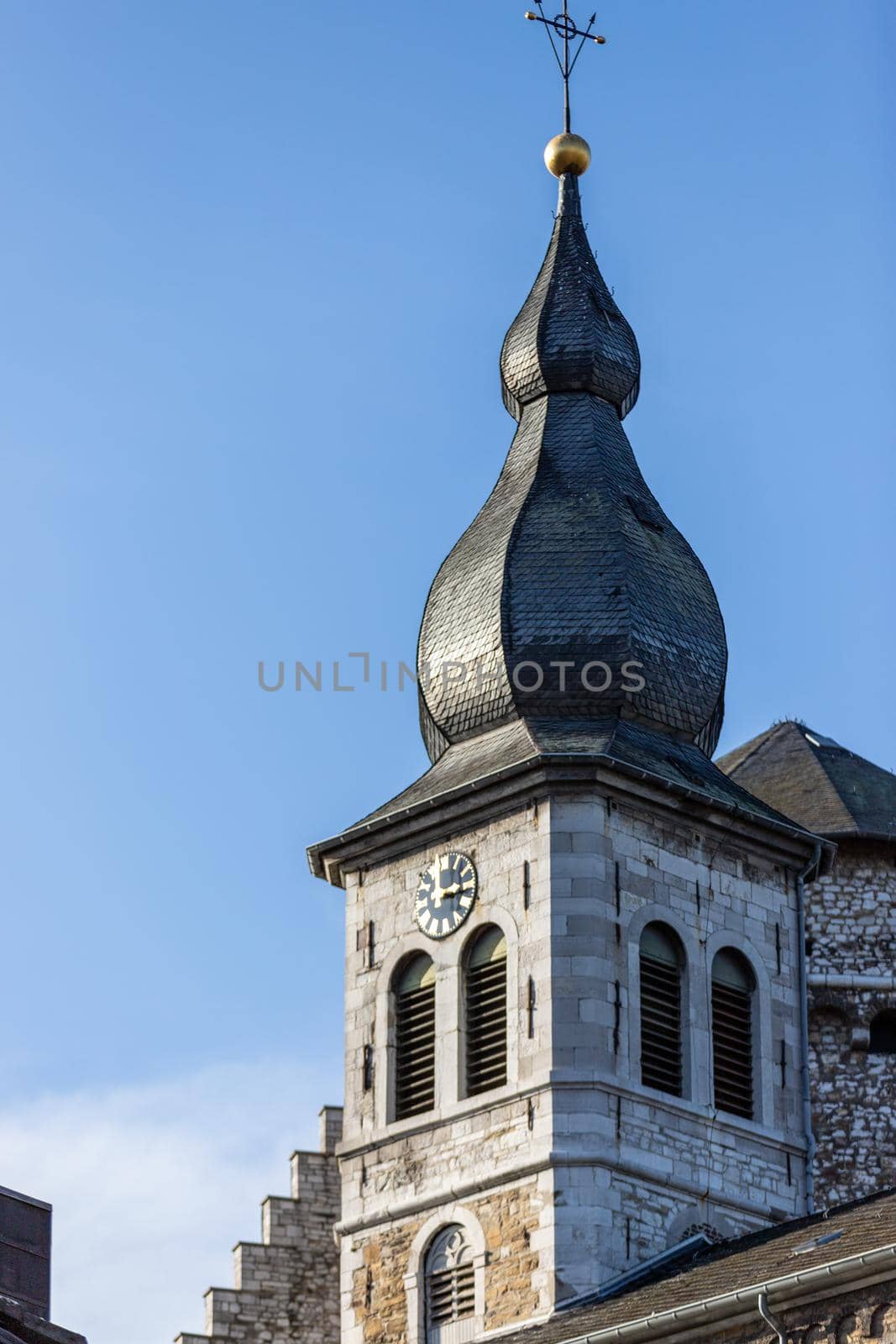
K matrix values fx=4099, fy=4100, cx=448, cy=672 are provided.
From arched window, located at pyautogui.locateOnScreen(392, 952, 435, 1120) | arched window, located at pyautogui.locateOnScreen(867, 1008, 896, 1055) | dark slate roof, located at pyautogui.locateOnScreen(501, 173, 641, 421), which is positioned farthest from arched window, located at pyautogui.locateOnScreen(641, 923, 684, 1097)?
dark slate roof, located at pyautogui.locateOnScreen(501, 173, 641, 421)

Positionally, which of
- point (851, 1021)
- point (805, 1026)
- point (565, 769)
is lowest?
point (805, 1026)

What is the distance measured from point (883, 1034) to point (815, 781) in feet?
12.4

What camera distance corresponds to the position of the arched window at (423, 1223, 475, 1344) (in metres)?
45.9

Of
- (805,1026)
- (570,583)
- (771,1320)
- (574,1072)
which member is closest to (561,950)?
(574,1072)

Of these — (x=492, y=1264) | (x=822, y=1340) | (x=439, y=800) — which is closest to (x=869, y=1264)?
(x=822, y=1340)

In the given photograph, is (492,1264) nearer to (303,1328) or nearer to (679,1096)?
(679,1096)

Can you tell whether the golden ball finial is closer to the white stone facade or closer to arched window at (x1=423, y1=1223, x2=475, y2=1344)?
the white stone facade

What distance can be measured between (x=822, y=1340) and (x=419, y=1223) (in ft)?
Answer: 30.7

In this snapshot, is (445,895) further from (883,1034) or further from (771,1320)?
(771,1320)

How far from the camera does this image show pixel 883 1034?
172 feet

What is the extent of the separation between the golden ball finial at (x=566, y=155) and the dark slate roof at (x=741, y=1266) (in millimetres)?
16322

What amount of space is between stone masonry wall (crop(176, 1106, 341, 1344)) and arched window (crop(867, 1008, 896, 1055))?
7132mm

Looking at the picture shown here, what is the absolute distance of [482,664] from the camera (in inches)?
1964

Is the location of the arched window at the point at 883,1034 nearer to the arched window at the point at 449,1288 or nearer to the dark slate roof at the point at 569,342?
the arched window at the point at 449,1288
